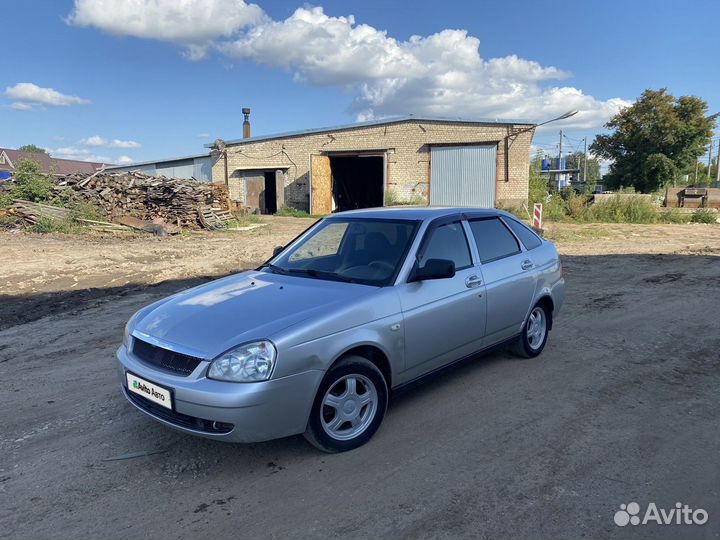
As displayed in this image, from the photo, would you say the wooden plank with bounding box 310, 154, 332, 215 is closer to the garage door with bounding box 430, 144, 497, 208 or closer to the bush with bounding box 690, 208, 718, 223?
the garage door with bounding box 430, 144, 497, 208

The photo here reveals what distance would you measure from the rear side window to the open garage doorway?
22.9 metres

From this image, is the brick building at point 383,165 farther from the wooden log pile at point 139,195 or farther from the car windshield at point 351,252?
the car windshield at point 351,252

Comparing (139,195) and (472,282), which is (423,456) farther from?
(139,195)

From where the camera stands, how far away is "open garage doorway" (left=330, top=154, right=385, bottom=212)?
2883 centimetres

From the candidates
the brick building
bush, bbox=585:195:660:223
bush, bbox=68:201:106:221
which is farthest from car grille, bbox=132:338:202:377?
the brick building

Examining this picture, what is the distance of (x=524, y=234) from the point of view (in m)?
5.54

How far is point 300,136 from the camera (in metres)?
28.1

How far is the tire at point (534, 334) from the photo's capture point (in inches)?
207

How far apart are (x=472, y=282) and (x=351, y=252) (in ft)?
3.51

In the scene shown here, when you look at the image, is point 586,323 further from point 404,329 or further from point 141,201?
point 141,201

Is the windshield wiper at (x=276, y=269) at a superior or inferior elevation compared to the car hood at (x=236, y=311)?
superior

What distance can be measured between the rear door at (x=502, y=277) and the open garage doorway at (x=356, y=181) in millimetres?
23396

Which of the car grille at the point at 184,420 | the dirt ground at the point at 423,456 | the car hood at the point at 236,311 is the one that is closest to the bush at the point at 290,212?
the dirt ground at the point at 423,456

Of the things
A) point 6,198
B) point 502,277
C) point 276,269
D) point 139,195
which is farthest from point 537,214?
point 6,198
